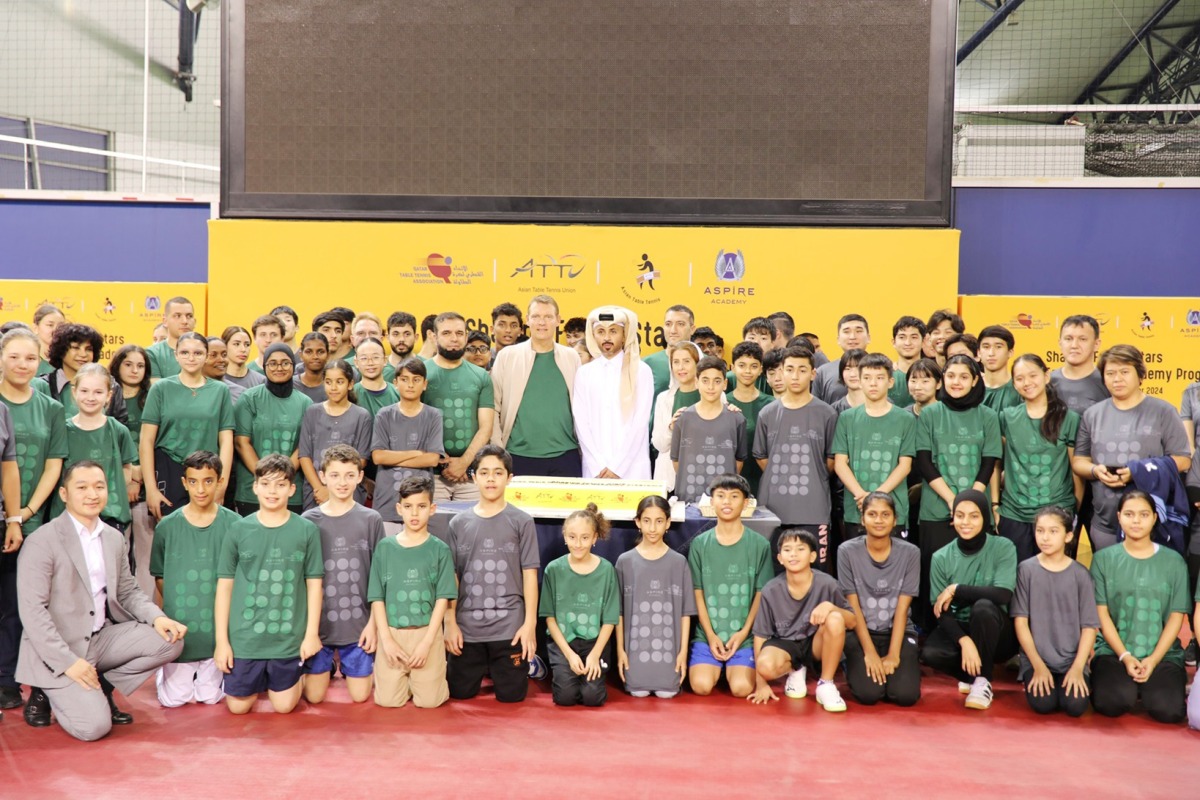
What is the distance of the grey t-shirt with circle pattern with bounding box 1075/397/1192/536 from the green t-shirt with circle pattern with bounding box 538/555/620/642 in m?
2.45

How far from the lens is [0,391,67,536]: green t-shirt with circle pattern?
486cm

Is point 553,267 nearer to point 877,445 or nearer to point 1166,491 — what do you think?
point 877,445

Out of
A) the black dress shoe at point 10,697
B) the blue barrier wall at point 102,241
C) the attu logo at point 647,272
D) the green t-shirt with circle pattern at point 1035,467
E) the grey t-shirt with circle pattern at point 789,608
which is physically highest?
the blue barrier wall at point 102,241

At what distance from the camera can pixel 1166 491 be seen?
523 centimetres

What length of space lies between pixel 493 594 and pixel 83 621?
5.72 feet

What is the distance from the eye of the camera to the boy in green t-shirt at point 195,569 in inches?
195

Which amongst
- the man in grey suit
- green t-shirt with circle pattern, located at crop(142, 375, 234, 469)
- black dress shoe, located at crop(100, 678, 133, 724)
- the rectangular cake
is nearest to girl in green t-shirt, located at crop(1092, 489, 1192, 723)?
the rectangular cake

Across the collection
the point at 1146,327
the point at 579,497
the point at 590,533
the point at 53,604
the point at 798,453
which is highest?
the point at 1146,327

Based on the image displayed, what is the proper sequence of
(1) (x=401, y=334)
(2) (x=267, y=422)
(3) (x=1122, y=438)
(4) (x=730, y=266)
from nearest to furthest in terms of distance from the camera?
1. (3) (x=1122, y=438)
2. (2) (x=267, y=422)
3. (1) (x=401, y=334)
4. (4) (x=730, y=266)

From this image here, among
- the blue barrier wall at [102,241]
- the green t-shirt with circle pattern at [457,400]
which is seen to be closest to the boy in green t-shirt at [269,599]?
the green t-shirt with circle pattern at [457,400]

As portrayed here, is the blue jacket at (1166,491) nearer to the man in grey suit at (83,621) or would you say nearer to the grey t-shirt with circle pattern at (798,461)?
the grey t-shirt with circle pattern at (798,461)

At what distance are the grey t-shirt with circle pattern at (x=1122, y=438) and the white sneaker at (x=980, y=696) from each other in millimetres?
1057

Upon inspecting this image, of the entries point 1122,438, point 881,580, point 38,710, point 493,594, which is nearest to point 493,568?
point 493,594

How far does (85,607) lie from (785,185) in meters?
4.98
